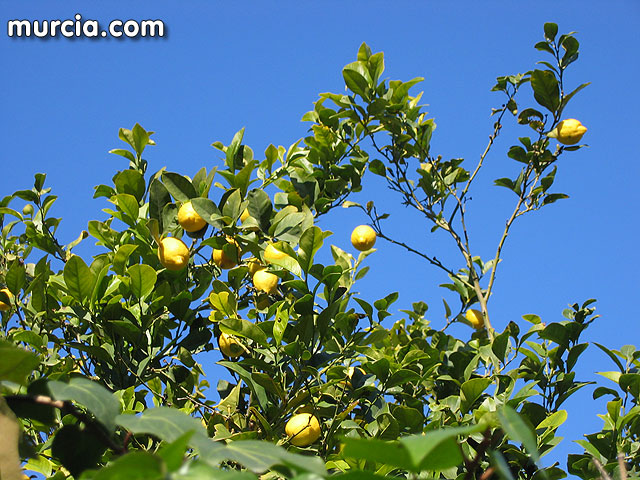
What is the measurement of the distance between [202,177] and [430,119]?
4.26ft

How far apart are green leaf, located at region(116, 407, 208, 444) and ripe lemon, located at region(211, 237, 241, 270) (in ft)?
4.32

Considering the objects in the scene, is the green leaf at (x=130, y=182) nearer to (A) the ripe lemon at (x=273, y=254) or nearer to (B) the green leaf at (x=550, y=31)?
(A) the ripe lemon at (x=273, y=254)

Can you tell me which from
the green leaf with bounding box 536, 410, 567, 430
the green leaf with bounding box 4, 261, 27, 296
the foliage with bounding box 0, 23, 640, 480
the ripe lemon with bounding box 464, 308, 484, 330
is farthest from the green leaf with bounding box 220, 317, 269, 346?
the ripe lemon with bounding box 464, 308, 484, 330

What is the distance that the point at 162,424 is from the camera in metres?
0.44

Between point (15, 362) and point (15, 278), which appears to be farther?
point (15, 278)

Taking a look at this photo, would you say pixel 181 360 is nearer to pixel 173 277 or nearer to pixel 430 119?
pixel 173 277

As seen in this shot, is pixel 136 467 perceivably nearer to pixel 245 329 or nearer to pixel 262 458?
pixel 262 458

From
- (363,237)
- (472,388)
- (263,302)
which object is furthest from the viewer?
(363,237)

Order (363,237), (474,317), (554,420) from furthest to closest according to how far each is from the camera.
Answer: (474,317), (363,237), (554,420)

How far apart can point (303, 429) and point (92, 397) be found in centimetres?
113

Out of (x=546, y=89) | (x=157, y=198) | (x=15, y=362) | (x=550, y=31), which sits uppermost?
(x=550, y=31)

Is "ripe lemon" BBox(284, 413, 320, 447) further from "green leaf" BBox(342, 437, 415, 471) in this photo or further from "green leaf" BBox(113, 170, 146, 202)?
"green leaf" BBox(342, 437, 415, 471)

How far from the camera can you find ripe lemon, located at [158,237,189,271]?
1691mm

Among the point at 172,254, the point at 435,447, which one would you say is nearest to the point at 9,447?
the point at 435,447
